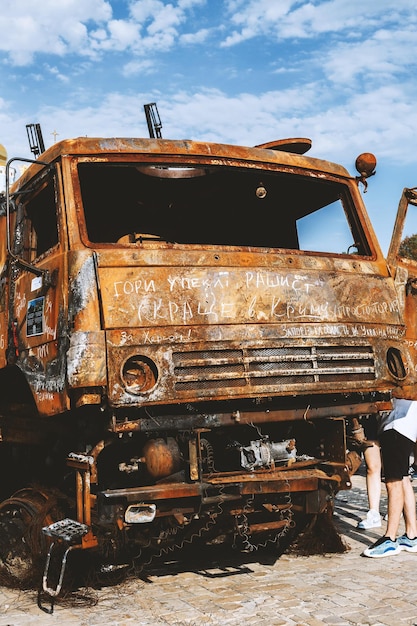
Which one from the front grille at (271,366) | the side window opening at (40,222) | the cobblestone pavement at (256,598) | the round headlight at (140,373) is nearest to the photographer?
the cobblestone pavement at (256,598)

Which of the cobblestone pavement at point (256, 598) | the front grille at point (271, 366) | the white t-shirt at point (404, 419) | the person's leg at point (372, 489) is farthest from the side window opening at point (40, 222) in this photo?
the person's leg at point (372, 489)

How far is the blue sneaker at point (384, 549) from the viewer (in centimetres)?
585

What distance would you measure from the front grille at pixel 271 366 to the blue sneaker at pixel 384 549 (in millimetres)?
1541

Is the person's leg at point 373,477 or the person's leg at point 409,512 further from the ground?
the person's leg at point 373,477

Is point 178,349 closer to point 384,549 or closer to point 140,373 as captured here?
point 140,373

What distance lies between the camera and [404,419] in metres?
5.96

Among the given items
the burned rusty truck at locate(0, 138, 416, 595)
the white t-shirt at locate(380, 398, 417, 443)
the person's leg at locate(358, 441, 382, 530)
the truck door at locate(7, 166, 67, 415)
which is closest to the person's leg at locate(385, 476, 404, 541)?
the white t-shirt at locate(380, 398, 417, 443)

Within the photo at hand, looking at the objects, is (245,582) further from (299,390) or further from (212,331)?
(212,331)

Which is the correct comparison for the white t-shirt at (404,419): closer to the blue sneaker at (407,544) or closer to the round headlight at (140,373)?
the blue sneaker at (407,544)

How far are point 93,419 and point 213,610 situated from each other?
1.40 metres

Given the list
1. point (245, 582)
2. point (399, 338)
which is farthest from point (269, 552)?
point (399, 338)

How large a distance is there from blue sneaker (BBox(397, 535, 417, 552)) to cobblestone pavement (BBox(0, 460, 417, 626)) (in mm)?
123

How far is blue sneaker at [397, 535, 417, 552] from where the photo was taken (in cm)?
602

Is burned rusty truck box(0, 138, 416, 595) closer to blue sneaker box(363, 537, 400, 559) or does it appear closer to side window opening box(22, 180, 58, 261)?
side window opening box(22, 180, 58, 261)
